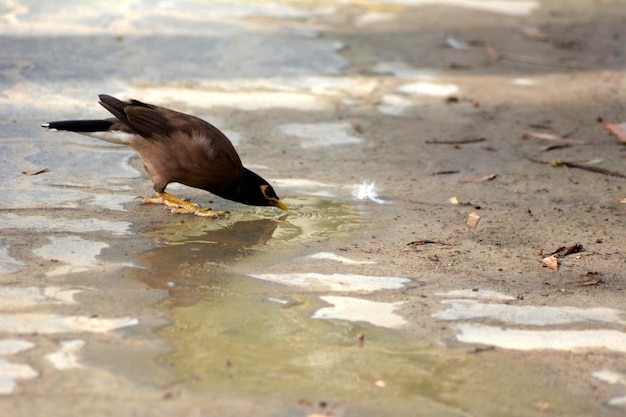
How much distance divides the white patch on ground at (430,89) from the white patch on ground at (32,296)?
4361mm

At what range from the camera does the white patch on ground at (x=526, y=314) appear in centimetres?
332

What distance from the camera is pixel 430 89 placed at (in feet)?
23.7

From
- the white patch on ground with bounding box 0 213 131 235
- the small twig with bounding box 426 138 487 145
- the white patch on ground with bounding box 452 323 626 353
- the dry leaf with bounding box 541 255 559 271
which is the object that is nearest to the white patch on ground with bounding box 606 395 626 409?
the white patch on ground with bounding box 452 323 626 353

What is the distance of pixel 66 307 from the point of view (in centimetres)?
313

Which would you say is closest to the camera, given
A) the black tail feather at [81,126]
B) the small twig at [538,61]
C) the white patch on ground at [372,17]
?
the black tail feather at [81,126]

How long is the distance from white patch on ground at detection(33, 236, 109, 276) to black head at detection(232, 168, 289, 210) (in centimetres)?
89

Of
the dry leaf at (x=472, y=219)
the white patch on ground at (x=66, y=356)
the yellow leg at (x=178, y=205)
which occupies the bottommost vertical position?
the dry leaf at (x=472, y=219)

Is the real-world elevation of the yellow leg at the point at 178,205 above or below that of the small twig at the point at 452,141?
above

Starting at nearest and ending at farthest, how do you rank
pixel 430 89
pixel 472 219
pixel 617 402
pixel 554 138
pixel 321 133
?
pixel 617 402 → pixel 472 219 → pixel 321 133 → pixel 554 138 → pixel 430 89

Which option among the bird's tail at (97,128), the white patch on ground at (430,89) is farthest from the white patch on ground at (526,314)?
the white patch on ground at (430,89)

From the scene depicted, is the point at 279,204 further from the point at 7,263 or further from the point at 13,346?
the point at 13,346

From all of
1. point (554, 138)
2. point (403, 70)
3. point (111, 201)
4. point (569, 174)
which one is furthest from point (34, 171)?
point (403, 70)

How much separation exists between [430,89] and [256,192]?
3.14 meters

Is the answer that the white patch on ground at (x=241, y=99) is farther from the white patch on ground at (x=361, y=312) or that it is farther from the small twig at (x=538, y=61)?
the white patch on ground at (x=361, y=312)
